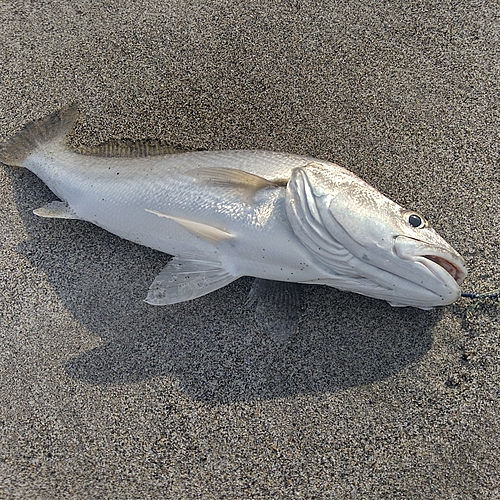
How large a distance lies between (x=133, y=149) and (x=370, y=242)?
1.59 meters

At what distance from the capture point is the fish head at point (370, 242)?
7.42 ft

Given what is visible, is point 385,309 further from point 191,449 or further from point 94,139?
point 94,139

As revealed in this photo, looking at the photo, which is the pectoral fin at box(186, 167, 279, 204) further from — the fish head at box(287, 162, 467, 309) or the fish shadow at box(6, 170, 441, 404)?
the fish shadow at box(6, 170, 441, 404)

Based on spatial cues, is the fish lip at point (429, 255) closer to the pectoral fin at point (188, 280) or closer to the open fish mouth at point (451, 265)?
the open fish mouth at point (451, 265)

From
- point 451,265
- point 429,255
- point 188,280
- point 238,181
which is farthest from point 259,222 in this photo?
point 451,265

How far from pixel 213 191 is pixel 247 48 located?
1.32m

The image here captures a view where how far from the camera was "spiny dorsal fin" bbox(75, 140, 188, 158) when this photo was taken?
2848 millimetres

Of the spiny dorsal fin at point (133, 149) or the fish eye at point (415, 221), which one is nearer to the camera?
the fish eye at point (415, 221)

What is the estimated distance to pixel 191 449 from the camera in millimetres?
2500

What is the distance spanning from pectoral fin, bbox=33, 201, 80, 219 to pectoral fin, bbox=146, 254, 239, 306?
2.43ft

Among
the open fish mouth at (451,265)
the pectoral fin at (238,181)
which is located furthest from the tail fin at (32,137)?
the open fish mouth at (451,265)

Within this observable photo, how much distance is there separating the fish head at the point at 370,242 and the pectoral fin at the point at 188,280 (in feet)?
1.68

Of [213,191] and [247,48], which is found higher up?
[247,48]

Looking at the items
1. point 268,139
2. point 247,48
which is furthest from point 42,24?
point 268,139
